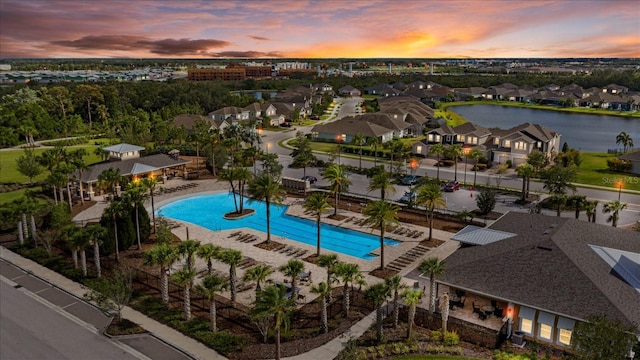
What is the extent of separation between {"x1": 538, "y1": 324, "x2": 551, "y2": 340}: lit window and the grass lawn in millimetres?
43470

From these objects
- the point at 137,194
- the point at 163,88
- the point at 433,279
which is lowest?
the point at 433,279

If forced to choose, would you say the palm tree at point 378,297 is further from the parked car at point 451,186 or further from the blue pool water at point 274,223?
the parked car at point 451,186

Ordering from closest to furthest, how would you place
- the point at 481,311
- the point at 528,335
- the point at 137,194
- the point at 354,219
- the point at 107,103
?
the point at 528,335, the point at 481,311, the point at 137,194, the point at 354,219, the point at 107,103

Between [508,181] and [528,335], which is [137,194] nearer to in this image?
[528,335]

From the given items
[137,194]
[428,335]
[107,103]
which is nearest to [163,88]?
[107,103]

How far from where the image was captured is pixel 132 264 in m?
38.5

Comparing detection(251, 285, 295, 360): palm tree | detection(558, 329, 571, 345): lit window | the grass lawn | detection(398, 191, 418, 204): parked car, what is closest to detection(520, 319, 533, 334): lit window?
detection(558, 329, 571, 345): lit window

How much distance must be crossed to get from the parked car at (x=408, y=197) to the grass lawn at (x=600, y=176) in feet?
85.6

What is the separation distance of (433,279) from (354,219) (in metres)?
21.4

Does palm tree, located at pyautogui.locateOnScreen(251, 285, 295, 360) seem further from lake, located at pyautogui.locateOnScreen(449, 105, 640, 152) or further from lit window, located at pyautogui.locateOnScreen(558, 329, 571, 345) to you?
lake, located at pyautogui.locateOnScreen(449, 105, 640, 152)

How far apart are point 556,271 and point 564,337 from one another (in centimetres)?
389

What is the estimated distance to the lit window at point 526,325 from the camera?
27.0m

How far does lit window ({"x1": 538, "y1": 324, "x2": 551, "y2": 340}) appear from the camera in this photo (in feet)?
86.5

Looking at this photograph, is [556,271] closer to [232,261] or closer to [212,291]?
[232,261]
